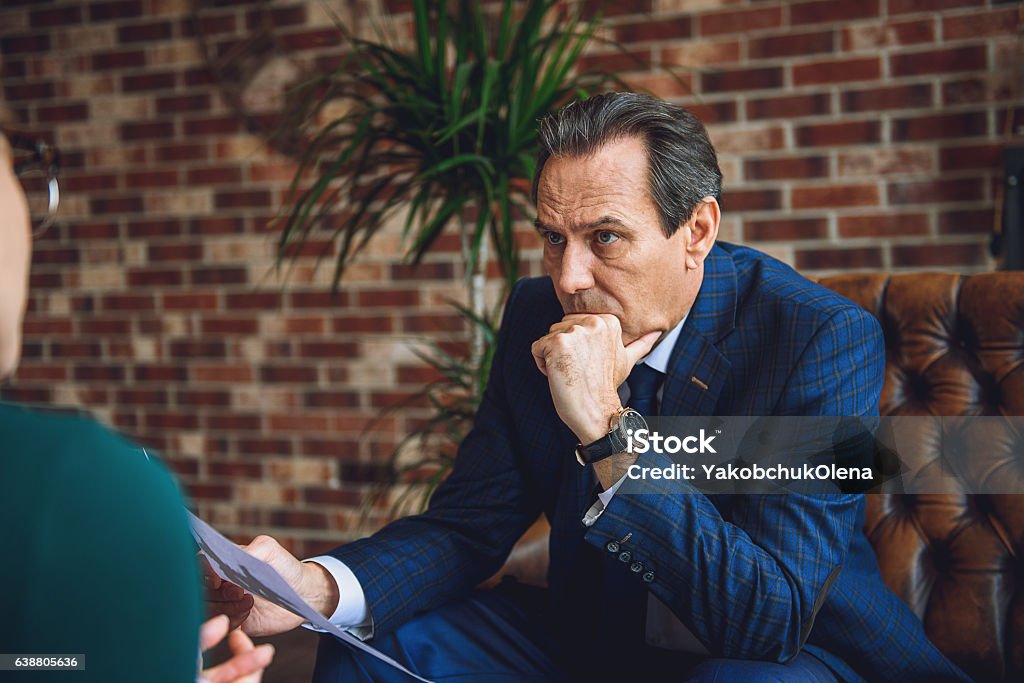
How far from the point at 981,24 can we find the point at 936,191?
0.39 m

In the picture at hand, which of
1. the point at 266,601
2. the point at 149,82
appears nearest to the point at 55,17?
the point at 149,82

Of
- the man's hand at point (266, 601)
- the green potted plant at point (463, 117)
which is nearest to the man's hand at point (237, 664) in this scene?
the man's hand at point (266, 601)

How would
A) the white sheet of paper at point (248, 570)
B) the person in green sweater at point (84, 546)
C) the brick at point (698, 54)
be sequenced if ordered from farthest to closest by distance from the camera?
the brick at point (698, 54)
the white sheet of paper at point (248, 570)
the person in green sweater at point (84, 546)

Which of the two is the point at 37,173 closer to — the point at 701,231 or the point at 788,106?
the point at 788,106

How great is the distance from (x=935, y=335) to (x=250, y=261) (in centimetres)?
203

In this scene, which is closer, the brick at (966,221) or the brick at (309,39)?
the brick at (966,221)

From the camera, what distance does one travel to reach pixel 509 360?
1589 mm

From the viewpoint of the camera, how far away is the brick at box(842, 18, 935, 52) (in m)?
2.27

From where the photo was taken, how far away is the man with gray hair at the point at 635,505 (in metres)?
1.23

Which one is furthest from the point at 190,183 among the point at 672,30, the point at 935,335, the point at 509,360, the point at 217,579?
the point at 935,335

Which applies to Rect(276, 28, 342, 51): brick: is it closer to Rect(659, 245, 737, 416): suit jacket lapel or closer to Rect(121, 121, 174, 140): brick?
Rect(121, 121, 174, 140): brick

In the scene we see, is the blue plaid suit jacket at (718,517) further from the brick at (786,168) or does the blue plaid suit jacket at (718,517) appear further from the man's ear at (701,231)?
the brick at (786,168)

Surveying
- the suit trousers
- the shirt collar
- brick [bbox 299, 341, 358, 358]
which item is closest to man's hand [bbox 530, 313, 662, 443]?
the shirt collar

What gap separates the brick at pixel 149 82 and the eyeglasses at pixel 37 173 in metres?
0.31
